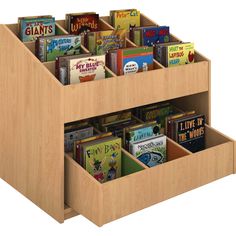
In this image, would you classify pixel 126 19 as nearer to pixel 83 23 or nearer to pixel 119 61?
pixel 83 23

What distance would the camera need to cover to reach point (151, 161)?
414cm

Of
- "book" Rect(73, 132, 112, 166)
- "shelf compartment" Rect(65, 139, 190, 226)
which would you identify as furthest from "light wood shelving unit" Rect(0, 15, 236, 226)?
"book" Rect(73, 132, 112, 166)

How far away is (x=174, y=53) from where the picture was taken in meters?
4.32

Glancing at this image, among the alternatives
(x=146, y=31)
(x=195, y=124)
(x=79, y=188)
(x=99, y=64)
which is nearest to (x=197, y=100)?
(x=195, y=124)

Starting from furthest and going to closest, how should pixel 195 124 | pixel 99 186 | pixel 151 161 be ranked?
pixel 195 124 < pixel 151 161 < pixel 99 186

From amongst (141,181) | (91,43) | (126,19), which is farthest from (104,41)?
(141,181)

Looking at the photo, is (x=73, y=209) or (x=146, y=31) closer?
(x=73, y=209)

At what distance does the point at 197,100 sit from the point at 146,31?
619 mm

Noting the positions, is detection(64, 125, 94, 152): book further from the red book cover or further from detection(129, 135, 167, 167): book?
the red book cover

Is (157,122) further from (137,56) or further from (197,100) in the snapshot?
(137,56)

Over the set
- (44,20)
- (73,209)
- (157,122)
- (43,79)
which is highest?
(44,20)

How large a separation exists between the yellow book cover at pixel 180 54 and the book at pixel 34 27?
2.66 ft

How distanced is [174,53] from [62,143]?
1121 mm

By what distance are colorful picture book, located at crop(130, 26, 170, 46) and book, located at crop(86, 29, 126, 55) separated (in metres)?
0.19
